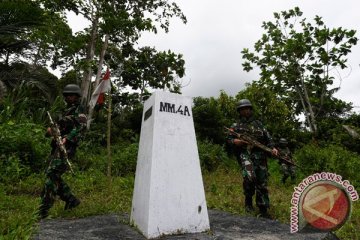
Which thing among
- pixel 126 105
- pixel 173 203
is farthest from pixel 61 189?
pixel 126 105

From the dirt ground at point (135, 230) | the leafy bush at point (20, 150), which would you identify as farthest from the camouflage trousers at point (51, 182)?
the leafy bush at point (20, 150)

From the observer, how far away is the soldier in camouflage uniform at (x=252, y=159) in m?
5.27

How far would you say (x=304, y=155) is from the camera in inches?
475

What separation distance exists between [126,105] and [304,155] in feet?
36.5

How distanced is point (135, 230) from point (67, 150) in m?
1.60

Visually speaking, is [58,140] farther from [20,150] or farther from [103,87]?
[20,150]

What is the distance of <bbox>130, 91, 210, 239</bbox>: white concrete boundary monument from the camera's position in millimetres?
4008

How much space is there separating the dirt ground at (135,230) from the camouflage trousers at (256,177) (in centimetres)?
35

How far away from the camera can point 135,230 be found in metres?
4.24

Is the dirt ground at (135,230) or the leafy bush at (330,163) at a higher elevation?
the leafy bush at (330,163)

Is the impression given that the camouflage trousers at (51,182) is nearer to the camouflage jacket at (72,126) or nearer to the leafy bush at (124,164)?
the camouflage jacket at (72,126)

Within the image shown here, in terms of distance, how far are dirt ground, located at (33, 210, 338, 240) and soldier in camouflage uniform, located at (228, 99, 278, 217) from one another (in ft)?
1.34

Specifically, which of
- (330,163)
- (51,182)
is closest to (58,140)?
(51,182)

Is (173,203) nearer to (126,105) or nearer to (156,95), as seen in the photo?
(156,95)
